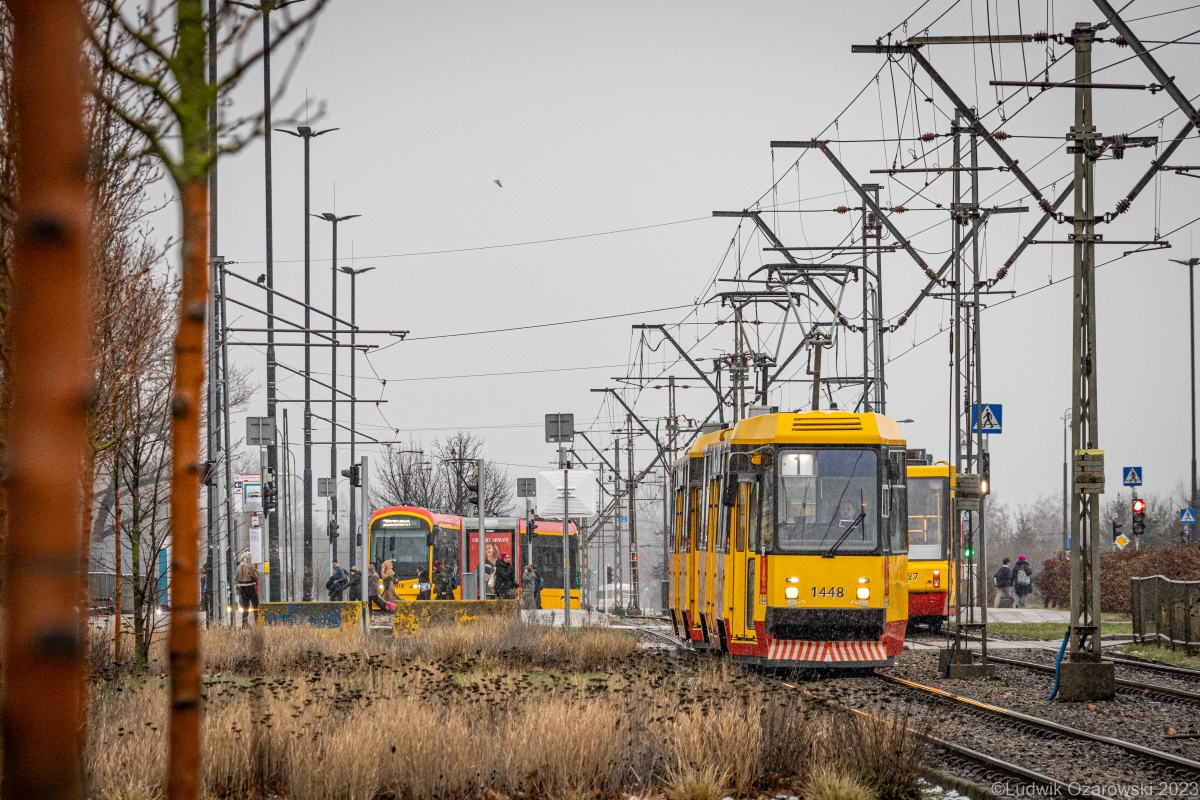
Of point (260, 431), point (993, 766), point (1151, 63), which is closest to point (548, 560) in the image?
point (260, 431)

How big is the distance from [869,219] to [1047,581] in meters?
18.6

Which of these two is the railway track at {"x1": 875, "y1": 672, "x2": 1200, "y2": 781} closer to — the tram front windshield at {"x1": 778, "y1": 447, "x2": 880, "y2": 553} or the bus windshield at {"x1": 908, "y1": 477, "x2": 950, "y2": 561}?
the tram front windshield at {"x1": 778, "y1": 447, "x2": 880, "y2": 553}

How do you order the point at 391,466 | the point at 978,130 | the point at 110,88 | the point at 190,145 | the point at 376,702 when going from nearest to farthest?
the point at 190,145 < the point at 110,88 < the point at 376,702 < the point at 978,130 < the point at 391,466

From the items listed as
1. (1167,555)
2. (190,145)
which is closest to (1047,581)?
(1167,555)

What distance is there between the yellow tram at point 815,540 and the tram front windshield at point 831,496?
0.04 ft

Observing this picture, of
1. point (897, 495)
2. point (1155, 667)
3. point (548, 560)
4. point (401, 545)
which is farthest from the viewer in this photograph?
point (548, 560)

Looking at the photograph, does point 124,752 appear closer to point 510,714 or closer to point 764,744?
point 510,714

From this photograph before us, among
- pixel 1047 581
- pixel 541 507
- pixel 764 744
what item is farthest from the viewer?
pixel 1047 581

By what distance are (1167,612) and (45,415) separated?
26.1 meters

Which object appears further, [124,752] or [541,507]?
[541,507]

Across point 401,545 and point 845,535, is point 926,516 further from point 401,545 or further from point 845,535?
point 401,545

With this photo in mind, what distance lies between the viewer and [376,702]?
11.8m

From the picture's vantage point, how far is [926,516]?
30188 mm

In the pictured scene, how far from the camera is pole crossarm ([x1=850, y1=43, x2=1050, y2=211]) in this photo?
18.7 meters
